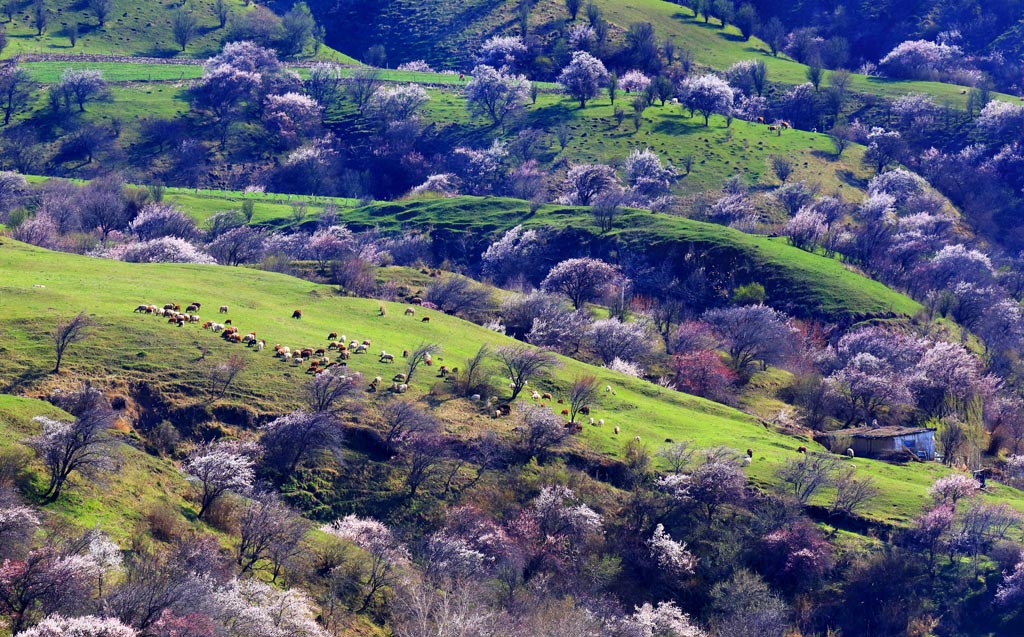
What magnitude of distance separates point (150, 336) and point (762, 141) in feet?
417

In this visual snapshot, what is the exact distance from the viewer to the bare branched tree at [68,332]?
223 ft

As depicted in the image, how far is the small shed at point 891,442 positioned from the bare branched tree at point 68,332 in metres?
59.3

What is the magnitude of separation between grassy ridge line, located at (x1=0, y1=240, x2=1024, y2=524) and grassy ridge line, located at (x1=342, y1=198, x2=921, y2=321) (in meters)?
36.4

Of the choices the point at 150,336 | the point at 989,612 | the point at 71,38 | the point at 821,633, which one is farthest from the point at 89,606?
the point at 71,38

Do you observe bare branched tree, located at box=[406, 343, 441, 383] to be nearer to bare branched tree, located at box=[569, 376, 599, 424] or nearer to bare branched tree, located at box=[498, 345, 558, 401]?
→ bare branched tree, located at box=[498, 345, 558, 401]

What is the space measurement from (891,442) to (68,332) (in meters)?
62.8

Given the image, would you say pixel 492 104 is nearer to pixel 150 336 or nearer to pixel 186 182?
pixel 186 182

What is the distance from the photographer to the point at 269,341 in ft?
261

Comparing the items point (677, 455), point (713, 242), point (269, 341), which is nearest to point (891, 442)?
point (677, 455)

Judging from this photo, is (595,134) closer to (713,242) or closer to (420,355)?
(713,242)

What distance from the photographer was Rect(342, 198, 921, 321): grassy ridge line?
12188 centimetres

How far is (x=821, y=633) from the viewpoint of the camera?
218ft

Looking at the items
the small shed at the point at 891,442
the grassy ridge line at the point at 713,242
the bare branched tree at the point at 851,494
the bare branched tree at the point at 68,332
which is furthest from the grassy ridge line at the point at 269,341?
the grassy ridge line at the point at 713,242

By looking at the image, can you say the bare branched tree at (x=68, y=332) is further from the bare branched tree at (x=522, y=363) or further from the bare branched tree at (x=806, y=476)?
the bare branched tree at (x=806, y=476)
